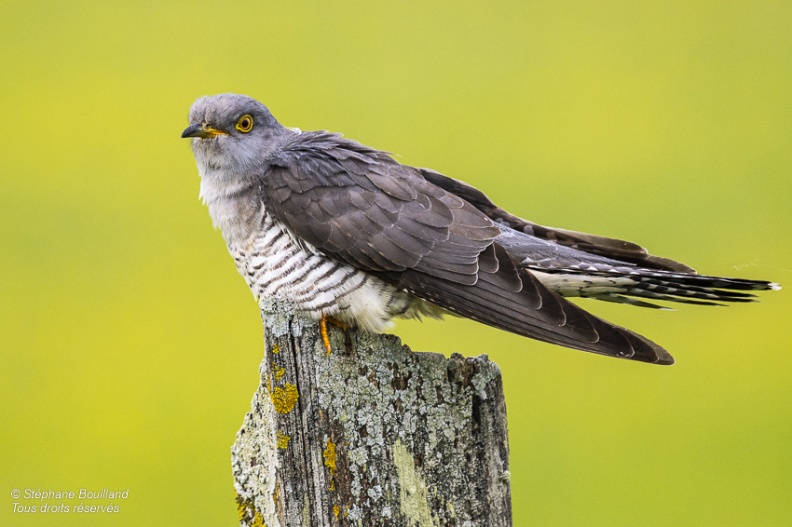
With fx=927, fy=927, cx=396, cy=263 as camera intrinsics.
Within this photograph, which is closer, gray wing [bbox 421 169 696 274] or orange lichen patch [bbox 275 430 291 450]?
orange lichen patch [bbox 275 430 291 450]

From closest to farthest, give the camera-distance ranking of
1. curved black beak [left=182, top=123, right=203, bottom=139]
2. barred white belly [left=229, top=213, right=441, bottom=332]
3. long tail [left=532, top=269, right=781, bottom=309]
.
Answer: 1. long tail [left=532, top=269, right=781, bottom=309]
2. barred white belly [left=229, top=213, right=441, bottom=332]
3. curved black beak [left=182, top=123, right=203, bottom=139]

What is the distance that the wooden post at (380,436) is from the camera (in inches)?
113

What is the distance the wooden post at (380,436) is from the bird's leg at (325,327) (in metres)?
0.03

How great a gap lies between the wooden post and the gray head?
1354 mm

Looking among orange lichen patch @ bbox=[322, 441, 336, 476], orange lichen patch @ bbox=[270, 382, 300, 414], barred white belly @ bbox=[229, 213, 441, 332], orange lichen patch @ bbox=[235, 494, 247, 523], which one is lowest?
orange lichen patch @ bbox=[235, 494, 247, 523]

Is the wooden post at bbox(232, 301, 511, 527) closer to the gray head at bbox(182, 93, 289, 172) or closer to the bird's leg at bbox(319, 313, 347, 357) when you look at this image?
the bird's leg at bbox(319, 313, 347, 357)

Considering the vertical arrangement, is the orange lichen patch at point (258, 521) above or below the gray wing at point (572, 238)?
below

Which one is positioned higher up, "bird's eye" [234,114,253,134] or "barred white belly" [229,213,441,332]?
"bird's eye" [234,114,253,134]

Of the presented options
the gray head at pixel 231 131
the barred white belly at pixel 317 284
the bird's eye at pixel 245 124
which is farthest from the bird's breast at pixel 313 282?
the bird's eye at pixel 245 124

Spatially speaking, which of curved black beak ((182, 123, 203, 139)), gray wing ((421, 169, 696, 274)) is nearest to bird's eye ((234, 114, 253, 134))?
curved black beak ((182, 123, 203, 139))

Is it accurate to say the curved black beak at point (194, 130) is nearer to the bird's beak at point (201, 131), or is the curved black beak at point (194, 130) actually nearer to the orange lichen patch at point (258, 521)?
the bird's beak at point (201, 131)

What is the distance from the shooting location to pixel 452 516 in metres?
2.86

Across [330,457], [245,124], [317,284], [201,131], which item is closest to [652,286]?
[317,284]

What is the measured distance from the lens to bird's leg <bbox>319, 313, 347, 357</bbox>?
3.02 metres
